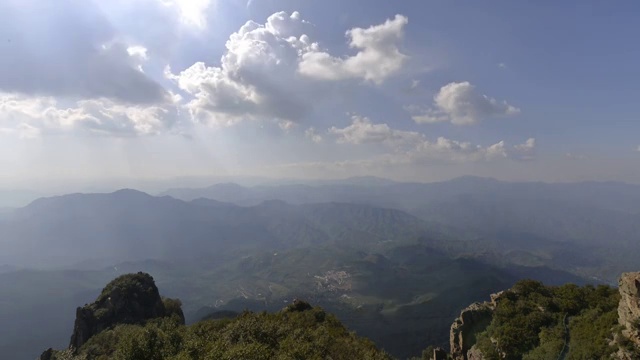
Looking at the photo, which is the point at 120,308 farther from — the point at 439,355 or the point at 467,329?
the point at 467,329

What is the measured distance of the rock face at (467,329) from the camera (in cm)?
4613

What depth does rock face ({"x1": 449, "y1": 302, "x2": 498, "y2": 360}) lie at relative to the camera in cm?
4613

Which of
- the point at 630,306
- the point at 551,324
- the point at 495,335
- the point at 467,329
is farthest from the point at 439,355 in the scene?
the point at 630,306

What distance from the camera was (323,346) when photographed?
4081 cm

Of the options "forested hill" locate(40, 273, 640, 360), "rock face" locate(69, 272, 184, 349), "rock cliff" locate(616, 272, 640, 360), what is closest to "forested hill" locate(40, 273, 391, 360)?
"rock face" locate(69, 272, 184, 349)

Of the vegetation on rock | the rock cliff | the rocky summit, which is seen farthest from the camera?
the rocky summit

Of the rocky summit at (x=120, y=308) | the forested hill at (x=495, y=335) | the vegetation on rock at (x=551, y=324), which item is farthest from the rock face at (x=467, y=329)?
the rocky summit at (x=120, y=308)

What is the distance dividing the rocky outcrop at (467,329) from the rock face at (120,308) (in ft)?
229

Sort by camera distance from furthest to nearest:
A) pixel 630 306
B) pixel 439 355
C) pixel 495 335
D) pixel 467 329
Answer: pixel 467 329
pixel 439 355
pixel 495 335
pixel 630 306

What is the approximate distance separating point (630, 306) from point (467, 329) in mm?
18563

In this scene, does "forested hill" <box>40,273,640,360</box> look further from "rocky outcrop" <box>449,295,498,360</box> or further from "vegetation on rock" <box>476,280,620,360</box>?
"rocky outcrop" <box>449,295,498,360</box>

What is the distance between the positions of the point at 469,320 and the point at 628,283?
62.1 ft

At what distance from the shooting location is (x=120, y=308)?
82750 mm

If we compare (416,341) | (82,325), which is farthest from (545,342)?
(416,341)
